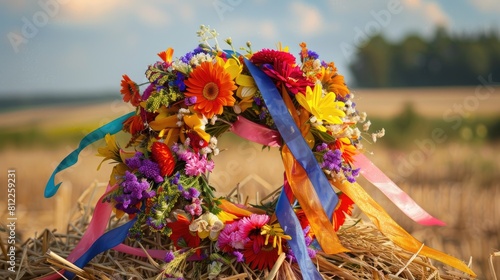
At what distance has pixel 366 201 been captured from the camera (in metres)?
2.50

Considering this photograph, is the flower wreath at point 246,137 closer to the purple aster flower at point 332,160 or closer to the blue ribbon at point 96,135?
the purple aster flower at point 332,160

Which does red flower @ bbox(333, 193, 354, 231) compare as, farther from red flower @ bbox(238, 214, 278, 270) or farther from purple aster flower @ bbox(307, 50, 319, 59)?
purple aster flower @ bbox(307, 50, 319, 59)

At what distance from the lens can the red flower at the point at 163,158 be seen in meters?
2.39

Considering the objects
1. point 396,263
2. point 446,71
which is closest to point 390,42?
point 446,71

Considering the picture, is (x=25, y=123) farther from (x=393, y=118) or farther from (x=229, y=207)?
(x=229, y=207)

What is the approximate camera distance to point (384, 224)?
2520 mm

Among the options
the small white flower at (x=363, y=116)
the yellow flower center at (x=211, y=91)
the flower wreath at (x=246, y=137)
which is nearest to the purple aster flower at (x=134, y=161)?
the flower wreath at (x=246, y=137)

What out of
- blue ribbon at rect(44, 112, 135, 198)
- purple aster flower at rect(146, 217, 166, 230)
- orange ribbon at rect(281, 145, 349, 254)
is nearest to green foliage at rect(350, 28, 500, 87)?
blue ribbon at rect(44, 112, 135, 198)

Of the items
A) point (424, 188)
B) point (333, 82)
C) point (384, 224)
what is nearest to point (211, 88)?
point (333, 82)

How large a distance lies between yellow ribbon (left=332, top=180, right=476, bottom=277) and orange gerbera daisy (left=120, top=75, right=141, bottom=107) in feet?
2.85

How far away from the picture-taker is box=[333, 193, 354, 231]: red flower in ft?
8.43

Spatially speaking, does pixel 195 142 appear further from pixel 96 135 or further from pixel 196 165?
pixel 96 135

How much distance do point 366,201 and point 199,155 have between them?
67cm

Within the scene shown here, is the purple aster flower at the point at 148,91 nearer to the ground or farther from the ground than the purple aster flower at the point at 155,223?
farther from the ground
